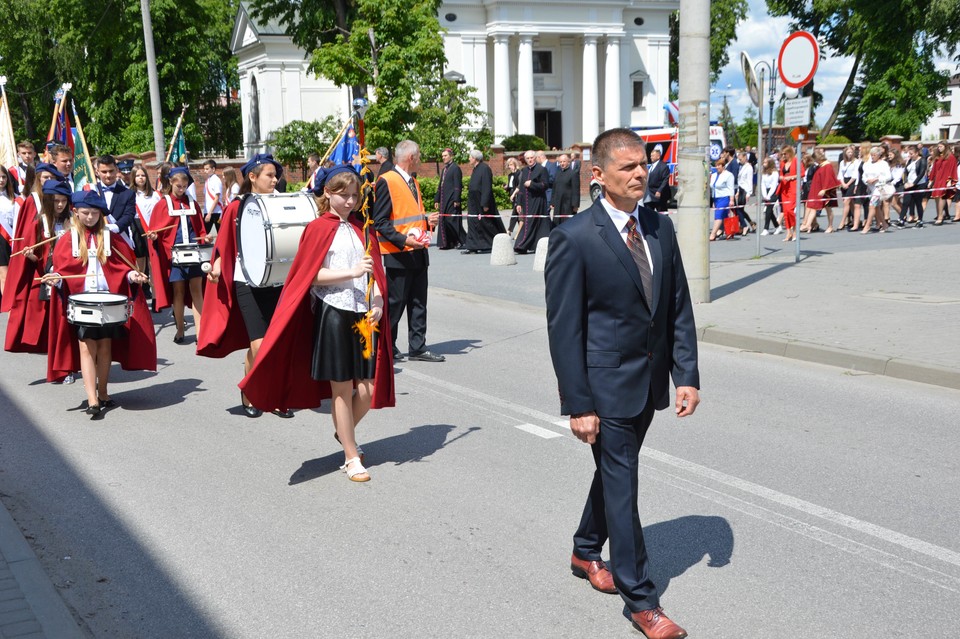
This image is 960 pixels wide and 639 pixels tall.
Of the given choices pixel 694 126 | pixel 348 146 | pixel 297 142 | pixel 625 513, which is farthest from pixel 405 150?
pixel 297 142

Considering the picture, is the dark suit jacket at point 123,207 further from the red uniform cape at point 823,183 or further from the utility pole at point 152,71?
the utility pole at point 152,71

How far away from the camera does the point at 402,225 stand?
30.6ft

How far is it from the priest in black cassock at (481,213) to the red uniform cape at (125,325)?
11840 millimetres

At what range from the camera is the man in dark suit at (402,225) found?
9.26 meters

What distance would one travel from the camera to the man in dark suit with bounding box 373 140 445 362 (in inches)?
364

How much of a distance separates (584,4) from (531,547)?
185 ft

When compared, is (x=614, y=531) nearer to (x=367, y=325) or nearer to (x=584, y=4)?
(x=367, y=325)

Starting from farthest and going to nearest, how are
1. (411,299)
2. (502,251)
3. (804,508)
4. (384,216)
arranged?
(502,251) < (411,299) < (384,216) < (804,508)

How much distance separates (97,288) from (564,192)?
1263cm

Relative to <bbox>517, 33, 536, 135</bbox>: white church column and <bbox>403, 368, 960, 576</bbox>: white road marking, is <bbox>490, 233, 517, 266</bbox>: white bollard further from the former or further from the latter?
<bbox>517, 33, 536, 135</bbox>: white church column

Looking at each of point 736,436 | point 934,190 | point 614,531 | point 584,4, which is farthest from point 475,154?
point 584,4

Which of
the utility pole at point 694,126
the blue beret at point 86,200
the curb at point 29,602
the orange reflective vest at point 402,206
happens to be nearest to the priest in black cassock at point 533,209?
the utility pole at point 694,126

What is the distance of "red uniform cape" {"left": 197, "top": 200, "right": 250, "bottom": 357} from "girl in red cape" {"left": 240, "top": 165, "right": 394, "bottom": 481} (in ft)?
6.07

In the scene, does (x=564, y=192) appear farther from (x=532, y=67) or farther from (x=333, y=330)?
(x=532, y=67)
